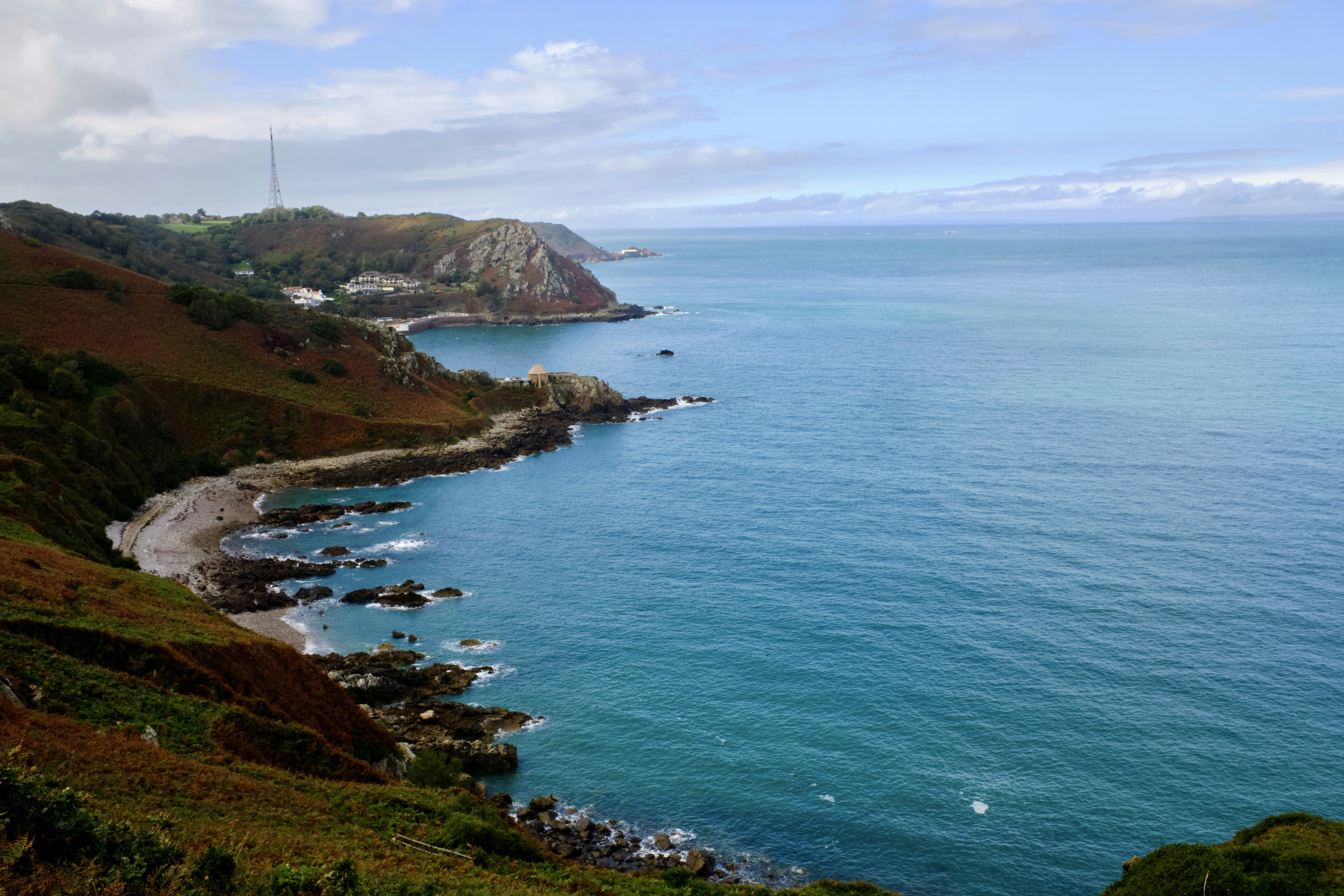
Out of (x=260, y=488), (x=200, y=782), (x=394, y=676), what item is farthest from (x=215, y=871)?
(x=260, y=488)

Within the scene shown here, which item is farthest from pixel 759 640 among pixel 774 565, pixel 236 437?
pixel 236 437

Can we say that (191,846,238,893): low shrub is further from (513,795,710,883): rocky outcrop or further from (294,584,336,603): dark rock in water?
(294,584,336,603): dark rock in water

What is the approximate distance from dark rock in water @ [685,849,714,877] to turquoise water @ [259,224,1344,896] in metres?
1.00

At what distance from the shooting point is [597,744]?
127 feet

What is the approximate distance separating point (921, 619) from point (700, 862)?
2222cm

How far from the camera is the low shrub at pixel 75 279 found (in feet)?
294

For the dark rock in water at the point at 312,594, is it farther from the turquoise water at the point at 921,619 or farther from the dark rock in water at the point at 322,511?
the dark rock in water at the point at 322,511

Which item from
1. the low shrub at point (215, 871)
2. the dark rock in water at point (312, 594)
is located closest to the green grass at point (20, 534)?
the dark rock in water at point (312, 594)

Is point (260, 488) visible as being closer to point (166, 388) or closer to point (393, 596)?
point (166, 388)

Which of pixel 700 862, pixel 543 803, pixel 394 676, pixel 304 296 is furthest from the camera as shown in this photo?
pixel 304 296

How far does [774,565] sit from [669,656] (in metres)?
13.4

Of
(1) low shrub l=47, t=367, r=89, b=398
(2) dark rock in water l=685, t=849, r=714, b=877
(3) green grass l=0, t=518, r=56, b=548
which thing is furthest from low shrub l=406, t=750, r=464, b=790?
(1) low shrub l=47, t=367, r=89, b=398

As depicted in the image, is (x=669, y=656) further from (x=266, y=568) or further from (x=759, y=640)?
(x=266, y=568)

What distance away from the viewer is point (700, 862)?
3067 cm
